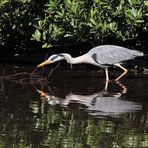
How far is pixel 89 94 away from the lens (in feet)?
36.0

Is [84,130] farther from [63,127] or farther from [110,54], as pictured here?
[110,54]

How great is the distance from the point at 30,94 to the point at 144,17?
173 inches

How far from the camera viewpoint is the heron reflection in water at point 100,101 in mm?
9312

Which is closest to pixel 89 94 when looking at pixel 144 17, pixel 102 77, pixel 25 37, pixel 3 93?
pixel 3 93

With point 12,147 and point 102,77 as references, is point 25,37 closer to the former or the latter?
point 102,77

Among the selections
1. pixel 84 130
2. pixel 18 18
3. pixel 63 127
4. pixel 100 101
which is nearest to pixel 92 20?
pixel 18 18

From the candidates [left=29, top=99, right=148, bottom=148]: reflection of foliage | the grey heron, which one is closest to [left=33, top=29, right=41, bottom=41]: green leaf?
the grey heron

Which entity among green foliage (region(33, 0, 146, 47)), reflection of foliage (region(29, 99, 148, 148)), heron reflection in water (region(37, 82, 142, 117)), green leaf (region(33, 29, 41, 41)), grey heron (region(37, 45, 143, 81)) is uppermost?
green foliage (region(33, 0, 146, 47))

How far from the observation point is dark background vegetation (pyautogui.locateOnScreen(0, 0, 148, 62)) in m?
13.2

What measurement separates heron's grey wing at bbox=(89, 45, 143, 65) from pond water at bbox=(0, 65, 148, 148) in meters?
0.51

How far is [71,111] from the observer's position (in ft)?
30.0

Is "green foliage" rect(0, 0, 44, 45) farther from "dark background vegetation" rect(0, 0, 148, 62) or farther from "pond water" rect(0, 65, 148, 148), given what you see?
"pond water" rect(0, 65, 148, 148)

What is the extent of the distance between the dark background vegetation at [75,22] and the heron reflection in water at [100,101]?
235 cm

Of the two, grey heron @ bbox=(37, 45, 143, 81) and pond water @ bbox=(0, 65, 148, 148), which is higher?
grey heron @ bbox=(37, 45, 143, 81)
